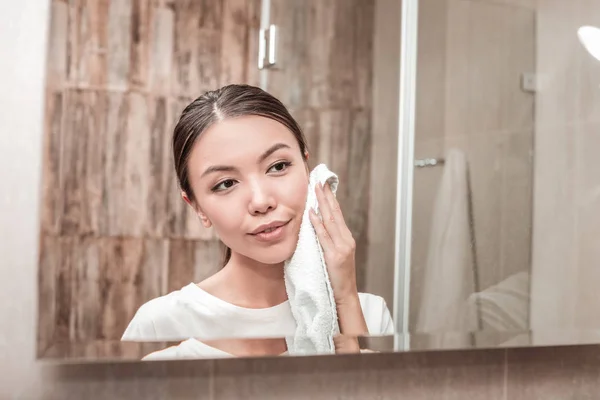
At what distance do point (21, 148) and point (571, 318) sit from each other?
96 centimetres

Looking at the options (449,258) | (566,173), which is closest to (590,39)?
(566,173)

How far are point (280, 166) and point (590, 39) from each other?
70 centimetres

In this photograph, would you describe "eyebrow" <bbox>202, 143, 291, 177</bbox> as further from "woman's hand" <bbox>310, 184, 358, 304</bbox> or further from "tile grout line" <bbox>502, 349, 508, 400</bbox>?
"tile grout line" <bbox>502, 349, 508, 400</bbox>

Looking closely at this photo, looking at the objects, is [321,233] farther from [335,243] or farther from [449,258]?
[449,258]

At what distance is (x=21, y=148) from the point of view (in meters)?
0.93

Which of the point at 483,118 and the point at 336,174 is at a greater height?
the point at 483,118

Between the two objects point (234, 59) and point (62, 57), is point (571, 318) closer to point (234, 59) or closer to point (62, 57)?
point (234, 59)

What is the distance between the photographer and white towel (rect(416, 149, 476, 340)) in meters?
1.17

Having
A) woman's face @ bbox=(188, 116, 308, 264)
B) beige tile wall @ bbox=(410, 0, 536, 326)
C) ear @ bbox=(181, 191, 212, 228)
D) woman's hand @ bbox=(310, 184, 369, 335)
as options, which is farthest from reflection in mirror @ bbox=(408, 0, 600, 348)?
ear @ bbox=(181, 191, 212, 228)

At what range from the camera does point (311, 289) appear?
40.5 inches

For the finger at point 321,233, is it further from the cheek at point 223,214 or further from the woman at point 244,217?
the cheek at point 223,214

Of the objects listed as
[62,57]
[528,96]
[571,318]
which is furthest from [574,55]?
[62,57]

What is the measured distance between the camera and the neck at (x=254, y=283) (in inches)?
39.6

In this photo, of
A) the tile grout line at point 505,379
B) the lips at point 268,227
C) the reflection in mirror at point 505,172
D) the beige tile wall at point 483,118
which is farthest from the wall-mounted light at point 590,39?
the lips at point 268,227
